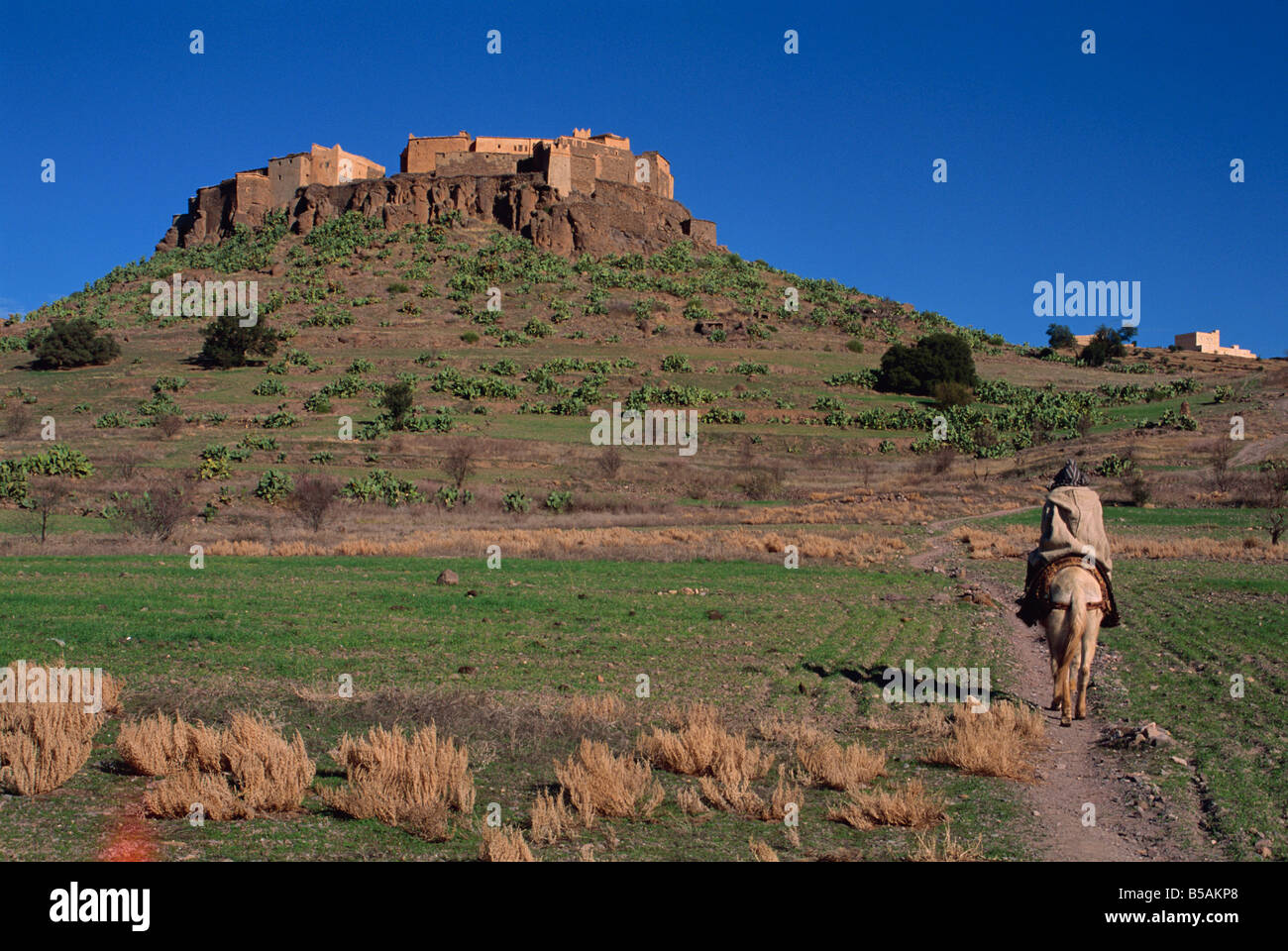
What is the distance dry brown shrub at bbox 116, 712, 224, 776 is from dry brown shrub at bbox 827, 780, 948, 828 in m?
4.65

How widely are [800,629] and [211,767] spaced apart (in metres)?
9.29

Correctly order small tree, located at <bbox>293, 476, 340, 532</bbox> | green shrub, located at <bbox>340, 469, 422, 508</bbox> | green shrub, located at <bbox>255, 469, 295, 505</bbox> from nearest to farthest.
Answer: small tree, located at <bbox>293, 476, 340, 532</bbox> → green shrub, located at <bbox>255, 469, 295, 505</bbox> → green shrub, located at <bbox>340, 469, 422, 508</bbox>

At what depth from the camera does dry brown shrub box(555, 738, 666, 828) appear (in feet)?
20.7

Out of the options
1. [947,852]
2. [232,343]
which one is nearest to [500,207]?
[232,343]

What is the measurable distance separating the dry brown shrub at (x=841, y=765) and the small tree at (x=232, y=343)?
65075 mm

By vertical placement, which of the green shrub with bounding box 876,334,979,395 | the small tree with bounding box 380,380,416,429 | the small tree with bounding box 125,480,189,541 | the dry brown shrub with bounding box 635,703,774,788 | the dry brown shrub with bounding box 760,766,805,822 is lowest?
the dry brown shrub with bounding box 760,766,805,822

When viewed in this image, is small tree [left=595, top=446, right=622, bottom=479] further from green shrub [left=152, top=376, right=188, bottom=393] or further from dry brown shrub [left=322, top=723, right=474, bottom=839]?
dry brown shrub [left=322, top=723, right=474, bottom=839]

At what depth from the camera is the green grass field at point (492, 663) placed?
6.00 metres

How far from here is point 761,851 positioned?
5.58 metres

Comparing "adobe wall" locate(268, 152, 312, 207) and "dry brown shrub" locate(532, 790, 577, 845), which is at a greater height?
"adobe wall" locate(268, 152, 312, 207)

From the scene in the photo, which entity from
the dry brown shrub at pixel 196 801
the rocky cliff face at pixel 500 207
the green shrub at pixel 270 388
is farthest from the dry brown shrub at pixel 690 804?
the rocky cliff face at pixel 500 207

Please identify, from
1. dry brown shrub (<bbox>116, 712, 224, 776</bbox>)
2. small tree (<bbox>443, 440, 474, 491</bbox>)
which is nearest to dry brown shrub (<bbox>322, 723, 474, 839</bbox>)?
dry brown shrub (<bbox>116, 712, 224, 776</bbox>)

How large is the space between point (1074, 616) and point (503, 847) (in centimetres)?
581

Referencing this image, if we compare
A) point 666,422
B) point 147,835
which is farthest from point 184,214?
point 147,835
